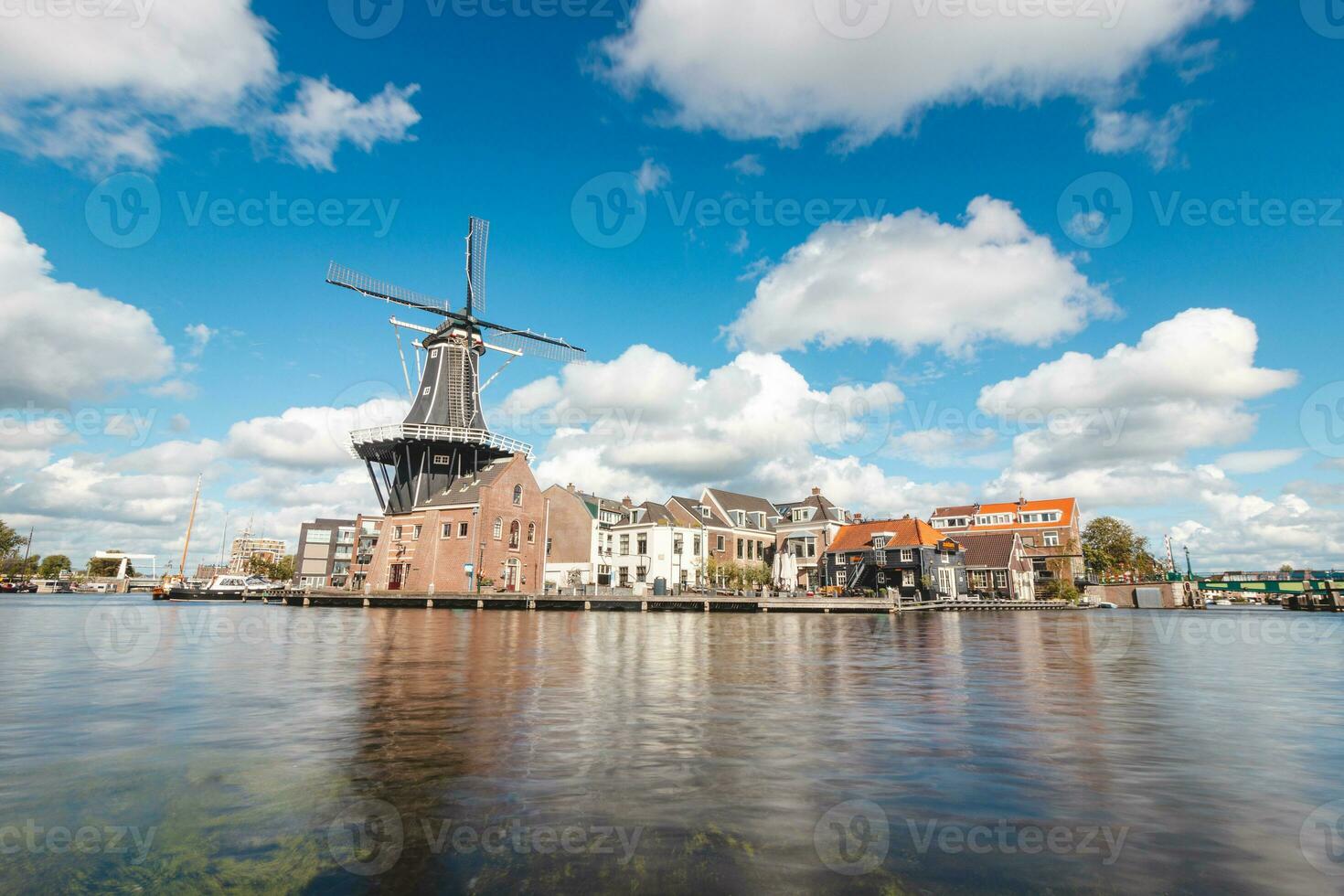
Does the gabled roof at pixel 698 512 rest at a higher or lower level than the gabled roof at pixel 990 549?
higher

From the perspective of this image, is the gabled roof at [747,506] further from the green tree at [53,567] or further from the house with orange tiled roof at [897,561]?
the green tree at [53,567]

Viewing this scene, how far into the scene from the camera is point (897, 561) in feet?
217

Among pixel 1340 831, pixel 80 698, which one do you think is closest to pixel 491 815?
pixel 1340 831

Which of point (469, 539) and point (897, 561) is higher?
point (469, 539)

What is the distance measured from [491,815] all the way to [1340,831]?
7206mm

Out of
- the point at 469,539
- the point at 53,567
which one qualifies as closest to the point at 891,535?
the point at 469,539

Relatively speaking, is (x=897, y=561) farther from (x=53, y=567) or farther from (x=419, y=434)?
(x=53, y=567)

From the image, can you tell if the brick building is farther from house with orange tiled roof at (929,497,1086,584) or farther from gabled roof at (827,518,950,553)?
house with orange tiled roof at (929,497,1086,584)

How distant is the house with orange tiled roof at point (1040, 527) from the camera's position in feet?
283

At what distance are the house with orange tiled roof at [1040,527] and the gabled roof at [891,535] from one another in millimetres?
21422

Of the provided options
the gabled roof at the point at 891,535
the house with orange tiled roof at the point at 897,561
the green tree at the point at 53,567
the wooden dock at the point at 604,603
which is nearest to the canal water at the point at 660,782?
the wooden dock at the point at 604,603

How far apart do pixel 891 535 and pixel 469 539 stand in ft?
133

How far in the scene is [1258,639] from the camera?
Answer: 32.0 meters

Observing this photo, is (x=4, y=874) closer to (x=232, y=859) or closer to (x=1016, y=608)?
(x=232, y=859)
